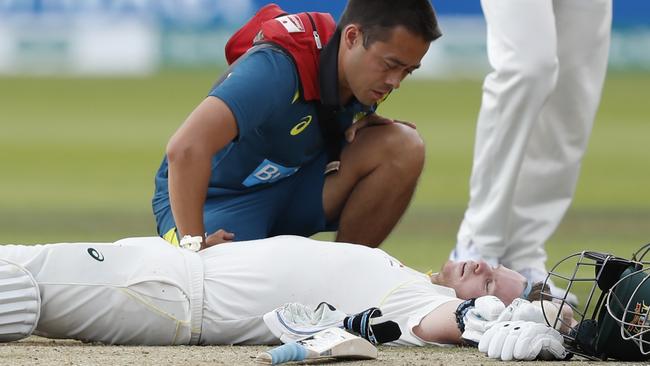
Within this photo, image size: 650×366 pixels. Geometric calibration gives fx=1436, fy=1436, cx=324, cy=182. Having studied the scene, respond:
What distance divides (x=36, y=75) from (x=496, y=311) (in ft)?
47.5

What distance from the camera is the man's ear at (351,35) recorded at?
4457mm

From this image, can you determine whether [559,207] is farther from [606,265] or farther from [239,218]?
[606,265]

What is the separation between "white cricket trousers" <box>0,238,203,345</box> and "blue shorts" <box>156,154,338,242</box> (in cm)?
78

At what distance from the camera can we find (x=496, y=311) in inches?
147

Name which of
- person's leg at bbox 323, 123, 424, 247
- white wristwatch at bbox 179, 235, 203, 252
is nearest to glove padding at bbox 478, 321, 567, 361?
white wristwatch at bbox 179, 235, 203, 252

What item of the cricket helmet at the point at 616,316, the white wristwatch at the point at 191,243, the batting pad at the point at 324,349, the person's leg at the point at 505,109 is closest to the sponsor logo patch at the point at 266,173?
the white wristwatch at the point at 191,243

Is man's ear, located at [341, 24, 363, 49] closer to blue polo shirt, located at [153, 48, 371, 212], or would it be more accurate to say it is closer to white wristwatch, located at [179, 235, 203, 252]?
blue polo shirt, located at [153, 48, 371, 212]

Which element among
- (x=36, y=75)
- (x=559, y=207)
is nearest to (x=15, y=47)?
(x=36, y=75)

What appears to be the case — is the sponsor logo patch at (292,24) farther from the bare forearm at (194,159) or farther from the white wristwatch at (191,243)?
the white wristwatch at (191,243)

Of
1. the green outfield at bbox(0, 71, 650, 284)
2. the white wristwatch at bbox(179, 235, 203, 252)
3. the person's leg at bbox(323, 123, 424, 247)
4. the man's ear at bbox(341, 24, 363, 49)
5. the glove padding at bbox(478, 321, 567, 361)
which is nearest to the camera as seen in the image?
the glove padding at bbox(478, 321, 567, 361)

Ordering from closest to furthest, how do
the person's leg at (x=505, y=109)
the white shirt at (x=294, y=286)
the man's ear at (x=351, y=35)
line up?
the white shirt at (x=294, y=286) < the man's ear at (x=351, y=35) < the person's leg at (x=505, y=109)

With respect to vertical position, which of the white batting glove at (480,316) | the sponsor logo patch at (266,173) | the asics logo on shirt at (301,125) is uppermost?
the asics logo on shirt at (301,125)

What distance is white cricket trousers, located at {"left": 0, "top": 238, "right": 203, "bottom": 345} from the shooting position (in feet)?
12.2

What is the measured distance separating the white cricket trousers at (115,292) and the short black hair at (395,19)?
3.20 feet
